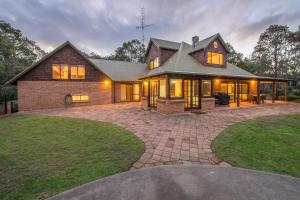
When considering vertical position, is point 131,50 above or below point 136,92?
above

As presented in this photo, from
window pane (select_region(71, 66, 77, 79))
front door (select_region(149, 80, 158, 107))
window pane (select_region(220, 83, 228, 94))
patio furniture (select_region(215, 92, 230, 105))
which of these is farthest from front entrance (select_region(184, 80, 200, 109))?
window pane (select_region(71, 66, 77, 79))

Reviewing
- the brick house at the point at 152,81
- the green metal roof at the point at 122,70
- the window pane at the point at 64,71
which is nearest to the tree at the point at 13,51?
the brick house at the point at 152,81

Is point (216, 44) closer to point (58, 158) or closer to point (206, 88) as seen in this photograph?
point (206, 88)

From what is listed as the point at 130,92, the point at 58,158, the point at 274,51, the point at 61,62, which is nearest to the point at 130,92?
the point at 130,92

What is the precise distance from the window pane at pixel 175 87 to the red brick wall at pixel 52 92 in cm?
849

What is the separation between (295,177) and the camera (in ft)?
9.16

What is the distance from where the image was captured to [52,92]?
12703 millimetres

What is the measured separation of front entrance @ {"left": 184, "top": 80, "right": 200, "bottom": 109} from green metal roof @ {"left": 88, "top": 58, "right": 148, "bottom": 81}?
698 cm

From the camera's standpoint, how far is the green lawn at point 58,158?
253 cm

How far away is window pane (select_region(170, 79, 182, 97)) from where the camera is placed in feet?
31.6

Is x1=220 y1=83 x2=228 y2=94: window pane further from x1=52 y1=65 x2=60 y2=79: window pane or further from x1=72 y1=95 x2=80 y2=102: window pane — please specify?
x1=52 y1=65 x2=60 y2=79: window pane

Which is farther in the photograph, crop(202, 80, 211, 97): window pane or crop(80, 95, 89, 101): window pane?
crop(80, 95, 89, 101): window pane

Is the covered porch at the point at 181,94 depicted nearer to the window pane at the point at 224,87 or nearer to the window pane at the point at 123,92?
the window pane at the point at 224,87

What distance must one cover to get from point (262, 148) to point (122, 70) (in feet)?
53.1
